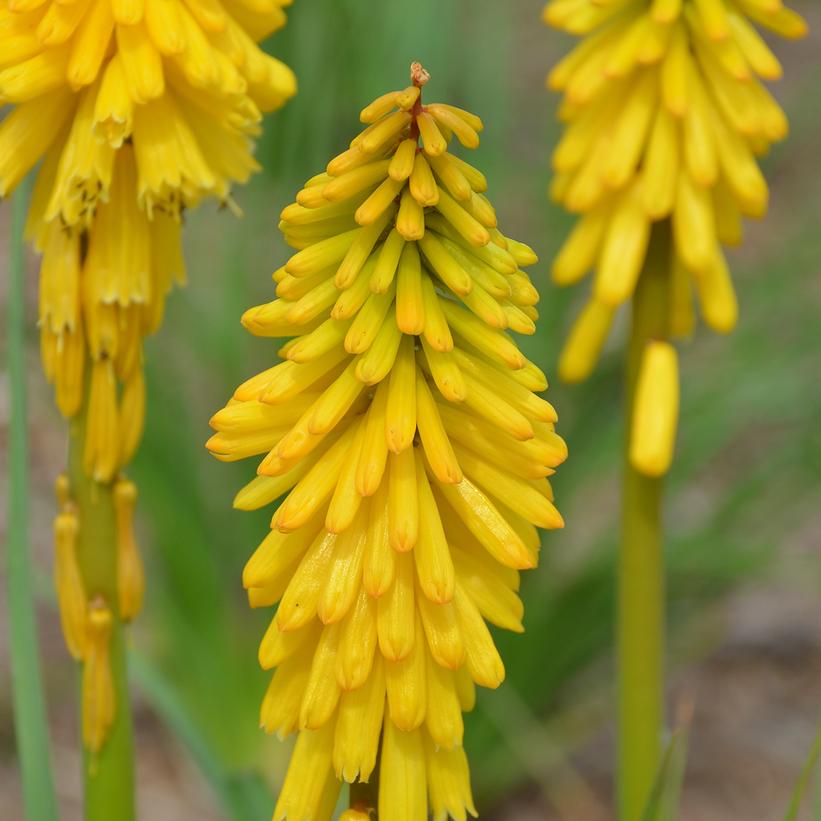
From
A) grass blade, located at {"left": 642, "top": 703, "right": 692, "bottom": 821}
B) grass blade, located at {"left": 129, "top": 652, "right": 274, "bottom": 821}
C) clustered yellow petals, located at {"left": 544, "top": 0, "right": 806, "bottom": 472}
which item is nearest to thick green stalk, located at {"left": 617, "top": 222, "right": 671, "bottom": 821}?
clustered yellow petals, located at {"left": 544, "top": 0, "right": 806, "bottom": 472}

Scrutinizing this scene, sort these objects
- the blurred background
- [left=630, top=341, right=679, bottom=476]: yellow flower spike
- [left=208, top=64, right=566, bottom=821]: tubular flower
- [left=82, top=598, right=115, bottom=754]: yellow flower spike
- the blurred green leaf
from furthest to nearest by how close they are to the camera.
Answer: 1. the blurred background
2. [left=630, top=341, right=679, bottom=476]: yellow flower spike
3. [left=82, top=598, right=115, bottom=754]: yellow flower spike
4. the blurred green leaf
5. [left=208, top=64, right=566, bottom=821]: tubular flower

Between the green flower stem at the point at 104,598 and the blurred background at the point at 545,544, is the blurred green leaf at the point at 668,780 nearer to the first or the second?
the green flower stem at the point at 104,598

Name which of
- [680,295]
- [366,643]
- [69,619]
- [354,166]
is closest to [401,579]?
[366,643]

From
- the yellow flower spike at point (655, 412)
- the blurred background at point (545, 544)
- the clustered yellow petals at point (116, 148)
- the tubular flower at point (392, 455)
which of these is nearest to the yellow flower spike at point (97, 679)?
the clustered yellow petals at point (116, 148)

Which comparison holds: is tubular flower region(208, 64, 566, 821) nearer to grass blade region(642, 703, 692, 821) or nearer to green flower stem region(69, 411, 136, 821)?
grass blade region(642, 703, 692, 821)

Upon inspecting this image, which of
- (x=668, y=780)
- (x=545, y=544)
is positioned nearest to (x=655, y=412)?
(x=668, y=780)

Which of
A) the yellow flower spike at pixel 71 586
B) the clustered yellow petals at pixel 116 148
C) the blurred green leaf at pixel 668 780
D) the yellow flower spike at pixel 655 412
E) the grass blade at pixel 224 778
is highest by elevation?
the clustered yellow petals at pixel 116 148

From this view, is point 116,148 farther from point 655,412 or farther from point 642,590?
point 642,590
